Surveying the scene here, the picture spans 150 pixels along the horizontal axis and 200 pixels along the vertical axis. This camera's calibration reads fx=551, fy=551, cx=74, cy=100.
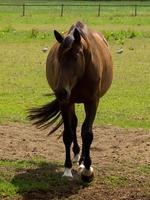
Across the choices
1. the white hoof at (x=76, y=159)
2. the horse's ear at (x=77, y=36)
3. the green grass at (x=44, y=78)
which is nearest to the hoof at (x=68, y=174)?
the white hoof at (x=76, y=159)

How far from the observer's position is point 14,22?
39.3 meters

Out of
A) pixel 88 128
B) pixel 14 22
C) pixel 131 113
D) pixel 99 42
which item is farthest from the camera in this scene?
pixel 14 22

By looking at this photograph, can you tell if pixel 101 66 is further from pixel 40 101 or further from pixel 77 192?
pixel 40 101

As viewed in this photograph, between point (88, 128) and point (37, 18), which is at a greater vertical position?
point (88, 128)

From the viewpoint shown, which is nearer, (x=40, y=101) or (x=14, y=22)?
(x=40, y=101)

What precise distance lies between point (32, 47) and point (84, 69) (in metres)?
19.7

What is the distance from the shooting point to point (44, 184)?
6.99 m

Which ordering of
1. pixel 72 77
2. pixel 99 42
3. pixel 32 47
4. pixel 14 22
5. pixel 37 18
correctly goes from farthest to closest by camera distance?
pixel 37 18, pixel 14 22, pixel 32 47, pixel 99 42, pixel 72 77

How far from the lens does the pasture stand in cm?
691

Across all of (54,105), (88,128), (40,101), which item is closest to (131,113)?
(40,101)

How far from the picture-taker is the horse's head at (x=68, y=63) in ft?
20.7

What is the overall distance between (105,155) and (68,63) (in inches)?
110

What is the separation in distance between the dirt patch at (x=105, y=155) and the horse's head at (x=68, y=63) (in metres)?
1.30

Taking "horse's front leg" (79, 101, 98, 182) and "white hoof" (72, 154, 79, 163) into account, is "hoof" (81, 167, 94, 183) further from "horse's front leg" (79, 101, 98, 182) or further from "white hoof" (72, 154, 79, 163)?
"white hoof" (72, 154, 79, 163)
